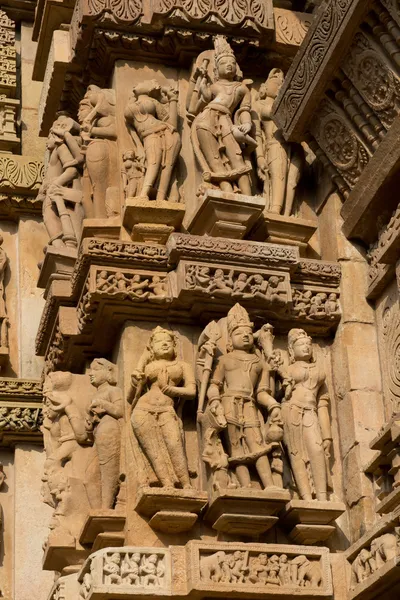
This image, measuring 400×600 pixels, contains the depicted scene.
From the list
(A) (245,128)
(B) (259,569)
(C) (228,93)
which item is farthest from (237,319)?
(C) (228,93)

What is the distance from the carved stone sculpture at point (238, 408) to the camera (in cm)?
845

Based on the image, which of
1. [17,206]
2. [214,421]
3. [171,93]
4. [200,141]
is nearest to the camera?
[214,421]

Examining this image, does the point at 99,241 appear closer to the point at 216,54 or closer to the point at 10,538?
the point at 216,54

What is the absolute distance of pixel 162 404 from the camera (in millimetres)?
8523

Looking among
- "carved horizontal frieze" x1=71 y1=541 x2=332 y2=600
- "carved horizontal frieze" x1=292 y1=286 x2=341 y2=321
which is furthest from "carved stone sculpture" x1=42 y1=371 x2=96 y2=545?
"carved horizontal frieze" x1=292 y1=286 x2=341 y2=321

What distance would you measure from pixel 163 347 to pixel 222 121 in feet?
5.65

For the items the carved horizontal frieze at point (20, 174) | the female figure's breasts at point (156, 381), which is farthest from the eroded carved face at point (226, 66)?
the carved horizontal frieze at point (20, 174)

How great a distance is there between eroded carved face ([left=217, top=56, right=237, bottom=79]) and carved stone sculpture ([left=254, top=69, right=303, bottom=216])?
1.32ft

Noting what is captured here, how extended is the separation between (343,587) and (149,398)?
1.57 metres

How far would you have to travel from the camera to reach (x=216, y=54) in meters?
9.73

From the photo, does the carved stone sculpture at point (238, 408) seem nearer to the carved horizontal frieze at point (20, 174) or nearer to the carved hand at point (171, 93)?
the carved hand at point (171, 93)

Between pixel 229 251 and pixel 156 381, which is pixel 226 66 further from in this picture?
pixel 156 381

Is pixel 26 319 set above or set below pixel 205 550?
above

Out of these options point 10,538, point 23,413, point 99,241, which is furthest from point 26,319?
point 99,241
